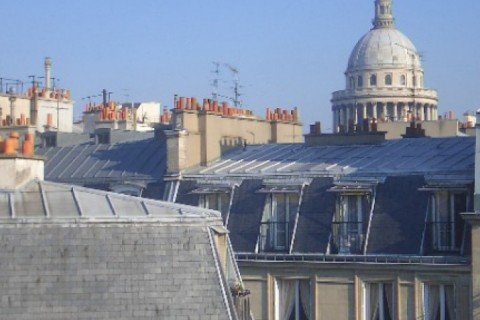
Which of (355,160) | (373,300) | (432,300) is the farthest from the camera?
(355,160)

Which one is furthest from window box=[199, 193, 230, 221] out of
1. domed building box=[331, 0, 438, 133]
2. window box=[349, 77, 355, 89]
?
window box=[349, 77, 355, 89]

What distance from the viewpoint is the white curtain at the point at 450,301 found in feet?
102

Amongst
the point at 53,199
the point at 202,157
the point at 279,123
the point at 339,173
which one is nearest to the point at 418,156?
the point at 339,173

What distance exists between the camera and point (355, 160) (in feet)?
120

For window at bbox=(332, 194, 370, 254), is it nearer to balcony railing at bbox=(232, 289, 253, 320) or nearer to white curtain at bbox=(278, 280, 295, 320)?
white curtain at bbox=(278, 280, 295, 320)

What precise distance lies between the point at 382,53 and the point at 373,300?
438ft

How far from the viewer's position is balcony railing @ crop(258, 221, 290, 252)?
3400 centimetres

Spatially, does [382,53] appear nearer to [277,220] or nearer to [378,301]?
[277,220]

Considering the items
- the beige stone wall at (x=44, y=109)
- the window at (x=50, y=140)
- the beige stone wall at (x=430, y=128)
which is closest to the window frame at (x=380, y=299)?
the window at (x=50, y=140)

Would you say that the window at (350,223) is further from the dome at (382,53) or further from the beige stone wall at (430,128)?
the dome at (382,53)

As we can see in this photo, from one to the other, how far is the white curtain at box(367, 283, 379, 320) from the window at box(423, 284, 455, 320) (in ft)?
4.78

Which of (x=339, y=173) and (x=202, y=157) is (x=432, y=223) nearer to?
(x=339, y=173)

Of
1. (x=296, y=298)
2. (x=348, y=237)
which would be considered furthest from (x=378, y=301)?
(x=296, y=298)

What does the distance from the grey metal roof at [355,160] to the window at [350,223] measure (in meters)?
1.18
